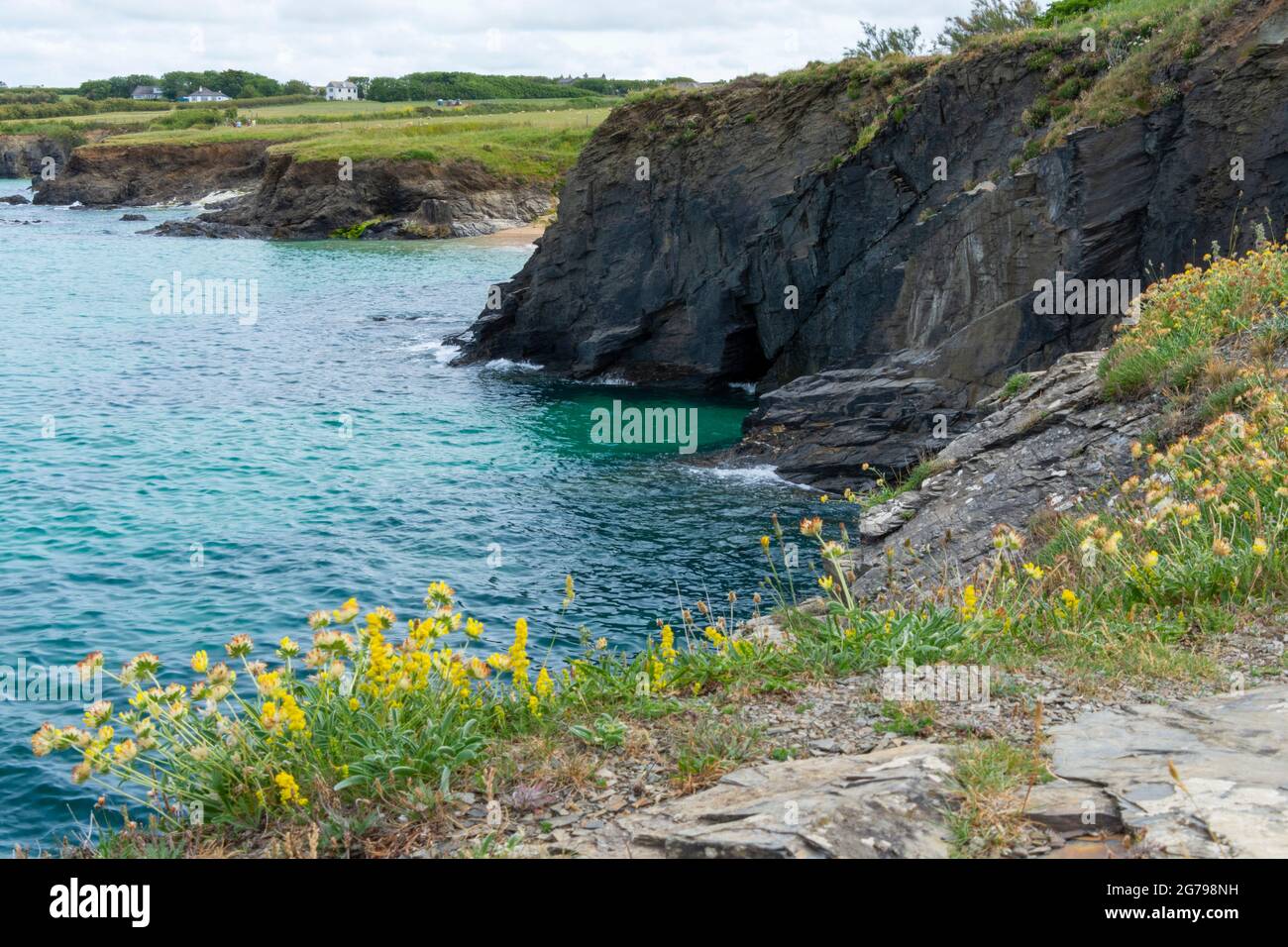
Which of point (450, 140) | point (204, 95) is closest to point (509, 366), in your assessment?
point (450, 140)

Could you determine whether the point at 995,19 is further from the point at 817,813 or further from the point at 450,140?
the point at 450,140

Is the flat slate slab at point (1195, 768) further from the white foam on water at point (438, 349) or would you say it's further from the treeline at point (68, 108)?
the treeline at point (68, 108)

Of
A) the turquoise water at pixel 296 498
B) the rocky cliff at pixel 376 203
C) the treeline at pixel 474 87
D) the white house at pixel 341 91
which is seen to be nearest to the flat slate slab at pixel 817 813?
the turquoise water at pixel 296 498

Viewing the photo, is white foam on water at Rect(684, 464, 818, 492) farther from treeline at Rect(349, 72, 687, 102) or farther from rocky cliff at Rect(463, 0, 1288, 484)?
treeline at Rect(349, 72, 687, 102)

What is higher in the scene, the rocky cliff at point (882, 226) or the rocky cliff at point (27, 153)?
the rocky cliff at point (27, 153)

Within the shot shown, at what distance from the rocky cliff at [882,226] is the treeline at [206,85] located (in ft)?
519

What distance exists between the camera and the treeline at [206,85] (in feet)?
607

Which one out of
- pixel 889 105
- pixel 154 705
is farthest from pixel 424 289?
pixel 154 705

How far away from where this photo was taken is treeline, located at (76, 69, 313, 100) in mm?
184875

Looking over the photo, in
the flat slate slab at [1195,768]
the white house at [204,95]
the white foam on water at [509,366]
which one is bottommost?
the flat slate slab at [1195,768]

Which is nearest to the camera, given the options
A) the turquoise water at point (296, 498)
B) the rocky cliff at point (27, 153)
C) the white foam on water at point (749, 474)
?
the turquoise water at point (296, 498)

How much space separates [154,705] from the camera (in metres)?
5.48

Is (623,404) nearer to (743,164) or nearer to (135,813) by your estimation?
(743,164)
